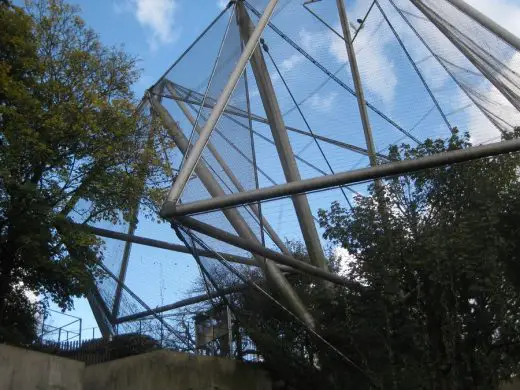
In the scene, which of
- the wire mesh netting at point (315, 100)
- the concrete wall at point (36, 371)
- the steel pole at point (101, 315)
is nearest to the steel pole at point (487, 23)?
the wire mesh netting at point (315, 100)

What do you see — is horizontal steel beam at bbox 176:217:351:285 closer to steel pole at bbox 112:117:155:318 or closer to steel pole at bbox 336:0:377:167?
steel pole at bbox 336:0:377:167

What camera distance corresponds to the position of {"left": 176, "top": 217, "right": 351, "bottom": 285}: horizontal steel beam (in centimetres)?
1421

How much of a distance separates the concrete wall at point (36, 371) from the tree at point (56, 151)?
2.65m

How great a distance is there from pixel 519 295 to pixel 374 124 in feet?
22.0

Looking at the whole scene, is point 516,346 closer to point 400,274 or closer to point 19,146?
point 400,274

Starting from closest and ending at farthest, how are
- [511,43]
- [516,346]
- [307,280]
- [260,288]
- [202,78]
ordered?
[511,43] → [516,346] → [260,288] → [307,280] → [202,78]

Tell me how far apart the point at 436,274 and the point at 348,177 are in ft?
12.7

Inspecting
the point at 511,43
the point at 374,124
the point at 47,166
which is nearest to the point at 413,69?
the point at 374,124

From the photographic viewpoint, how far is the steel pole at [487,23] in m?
14.6

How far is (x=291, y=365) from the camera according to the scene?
19.5 meters

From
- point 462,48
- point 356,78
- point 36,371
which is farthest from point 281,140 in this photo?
point 36,371

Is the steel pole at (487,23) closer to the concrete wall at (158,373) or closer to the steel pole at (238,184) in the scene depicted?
the steel pole at (238,184)

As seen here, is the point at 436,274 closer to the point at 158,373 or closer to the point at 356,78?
the point at 158,373

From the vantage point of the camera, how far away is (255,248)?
15.5 metres
